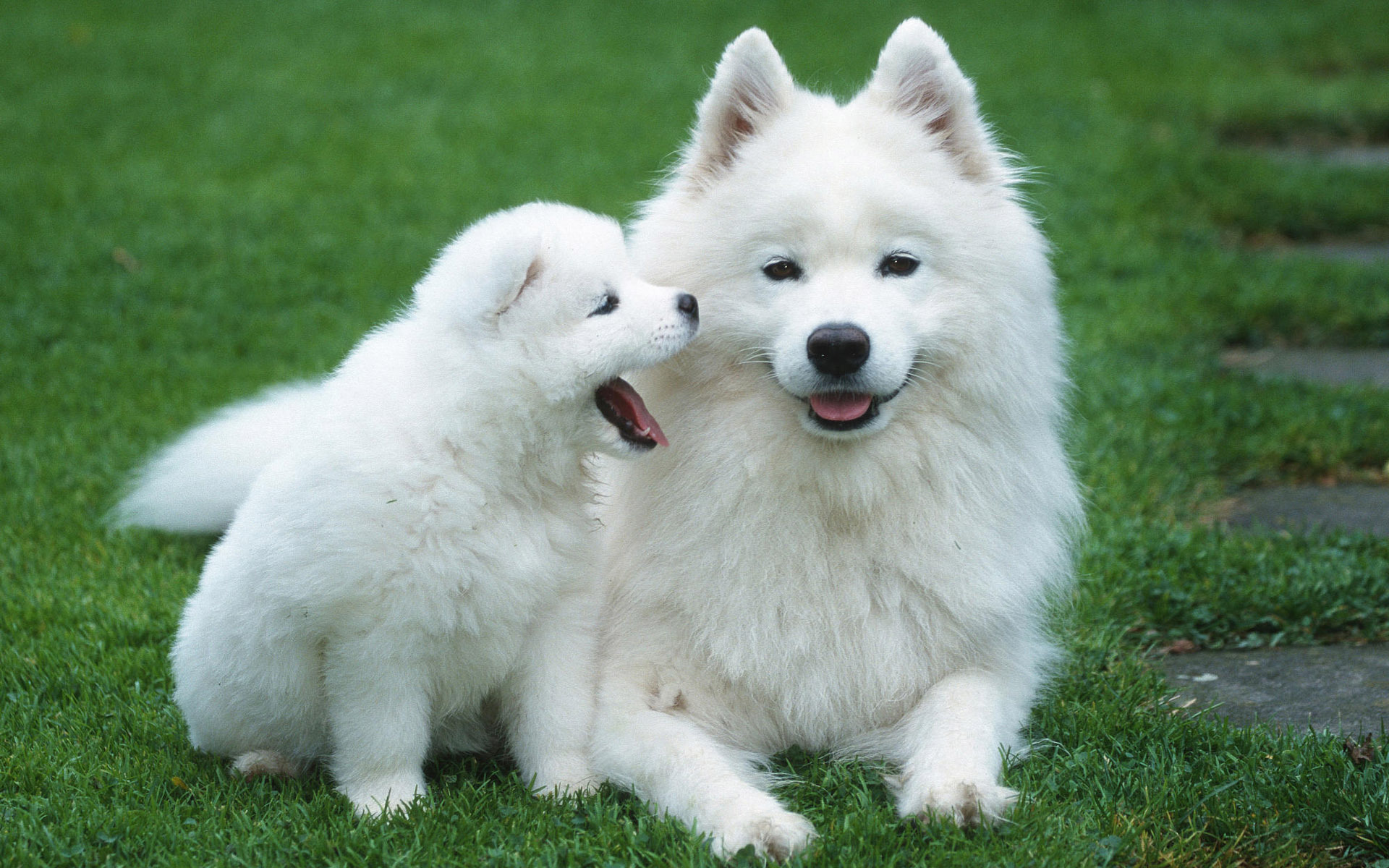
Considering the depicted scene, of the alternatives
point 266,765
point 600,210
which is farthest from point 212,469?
point 600,210

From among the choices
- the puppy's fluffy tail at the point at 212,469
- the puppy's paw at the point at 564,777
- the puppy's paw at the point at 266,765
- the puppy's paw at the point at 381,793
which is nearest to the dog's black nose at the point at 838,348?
the puppy's paw at the point at 564,777

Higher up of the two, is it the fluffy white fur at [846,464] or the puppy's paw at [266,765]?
the fluffy white fur at [846,464]

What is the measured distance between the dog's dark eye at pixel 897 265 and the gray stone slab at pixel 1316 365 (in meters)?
3.39

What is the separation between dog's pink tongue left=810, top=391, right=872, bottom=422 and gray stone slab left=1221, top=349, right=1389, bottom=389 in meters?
3.52

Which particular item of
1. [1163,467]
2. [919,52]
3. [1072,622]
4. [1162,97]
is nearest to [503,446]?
[919,52]

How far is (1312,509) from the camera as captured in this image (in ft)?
15.4

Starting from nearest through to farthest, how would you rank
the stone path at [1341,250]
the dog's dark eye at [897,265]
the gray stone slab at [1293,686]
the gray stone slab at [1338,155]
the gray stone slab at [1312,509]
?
the dog's dark eye at [897,265] → the gray stone slab at [1293,686] → the gray stone slab at [1312,509] → the stone path at [1341,250] → the gray stone slab at [1338,155]

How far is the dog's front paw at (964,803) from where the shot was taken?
8.79ft

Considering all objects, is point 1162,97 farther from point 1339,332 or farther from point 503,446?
point 503,446

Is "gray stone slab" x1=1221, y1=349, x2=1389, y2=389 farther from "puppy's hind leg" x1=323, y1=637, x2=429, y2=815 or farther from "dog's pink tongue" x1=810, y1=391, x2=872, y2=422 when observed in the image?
"puppy's hind leg" x1=323, y1=637, x2=429, y2=815

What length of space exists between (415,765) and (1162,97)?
974cm

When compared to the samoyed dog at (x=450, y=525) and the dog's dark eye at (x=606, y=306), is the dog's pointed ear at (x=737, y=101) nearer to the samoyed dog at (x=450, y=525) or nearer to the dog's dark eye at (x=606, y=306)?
the samoyed dog at (x=450, y=525)

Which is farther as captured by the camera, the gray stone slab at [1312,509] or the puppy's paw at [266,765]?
the gray stone slab at [1312,509]

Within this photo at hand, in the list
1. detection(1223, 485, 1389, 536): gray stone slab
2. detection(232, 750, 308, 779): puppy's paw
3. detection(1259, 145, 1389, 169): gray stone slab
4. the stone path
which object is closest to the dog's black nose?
detection(232, 750, 308, 779): puppy's paw
